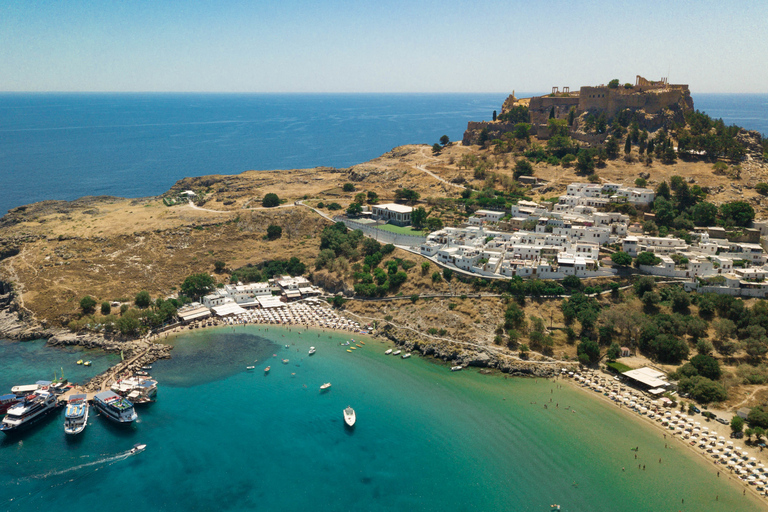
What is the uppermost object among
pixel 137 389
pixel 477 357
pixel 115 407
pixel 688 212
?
pixel 688 212

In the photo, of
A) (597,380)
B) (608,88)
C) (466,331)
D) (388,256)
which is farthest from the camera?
(608,88)

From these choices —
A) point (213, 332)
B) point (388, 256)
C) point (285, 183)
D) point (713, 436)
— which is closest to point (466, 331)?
point (388, 256)

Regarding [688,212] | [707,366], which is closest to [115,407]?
[707,366]

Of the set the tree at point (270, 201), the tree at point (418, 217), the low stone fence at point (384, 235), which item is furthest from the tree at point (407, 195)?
the tree at point (270, 201)

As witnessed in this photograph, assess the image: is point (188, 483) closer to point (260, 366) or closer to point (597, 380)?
point (260, 366)

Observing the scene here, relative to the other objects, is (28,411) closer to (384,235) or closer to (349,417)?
(349,417)

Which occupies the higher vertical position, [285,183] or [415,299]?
[285,183]
